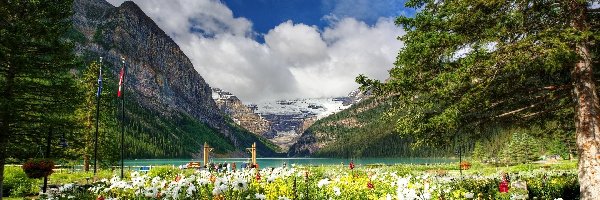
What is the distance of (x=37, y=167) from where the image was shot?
18625mm

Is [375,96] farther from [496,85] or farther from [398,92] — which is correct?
[496,85]

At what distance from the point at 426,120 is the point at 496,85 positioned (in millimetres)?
2235

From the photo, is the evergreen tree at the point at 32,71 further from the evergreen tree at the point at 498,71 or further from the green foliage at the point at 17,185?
the evergreen tree at the point at 498,71

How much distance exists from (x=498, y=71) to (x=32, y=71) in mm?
18227

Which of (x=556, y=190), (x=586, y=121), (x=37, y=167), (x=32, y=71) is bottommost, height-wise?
(x=556, y=190)

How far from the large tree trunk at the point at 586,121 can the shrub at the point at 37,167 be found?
1965cm

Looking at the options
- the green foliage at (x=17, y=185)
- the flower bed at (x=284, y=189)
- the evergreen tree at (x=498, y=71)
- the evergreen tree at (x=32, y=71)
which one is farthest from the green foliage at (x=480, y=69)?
the green foliage at (x=17, y=185)

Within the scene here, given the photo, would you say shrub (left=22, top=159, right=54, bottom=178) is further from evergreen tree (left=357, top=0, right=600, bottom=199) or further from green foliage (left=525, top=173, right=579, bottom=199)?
green foliage (left=525, top=173, right=579, bottom=199)

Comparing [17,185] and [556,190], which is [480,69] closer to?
[556,190]

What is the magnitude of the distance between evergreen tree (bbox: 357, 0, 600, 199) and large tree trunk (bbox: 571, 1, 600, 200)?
0.02m

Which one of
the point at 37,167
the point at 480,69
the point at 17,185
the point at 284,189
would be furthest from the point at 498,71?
the point at 17,185

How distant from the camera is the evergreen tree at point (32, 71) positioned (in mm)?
18000

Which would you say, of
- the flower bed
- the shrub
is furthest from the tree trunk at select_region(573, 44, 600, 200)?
the shrub

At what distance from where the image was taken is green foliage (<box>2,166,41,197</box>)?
2072 cm
